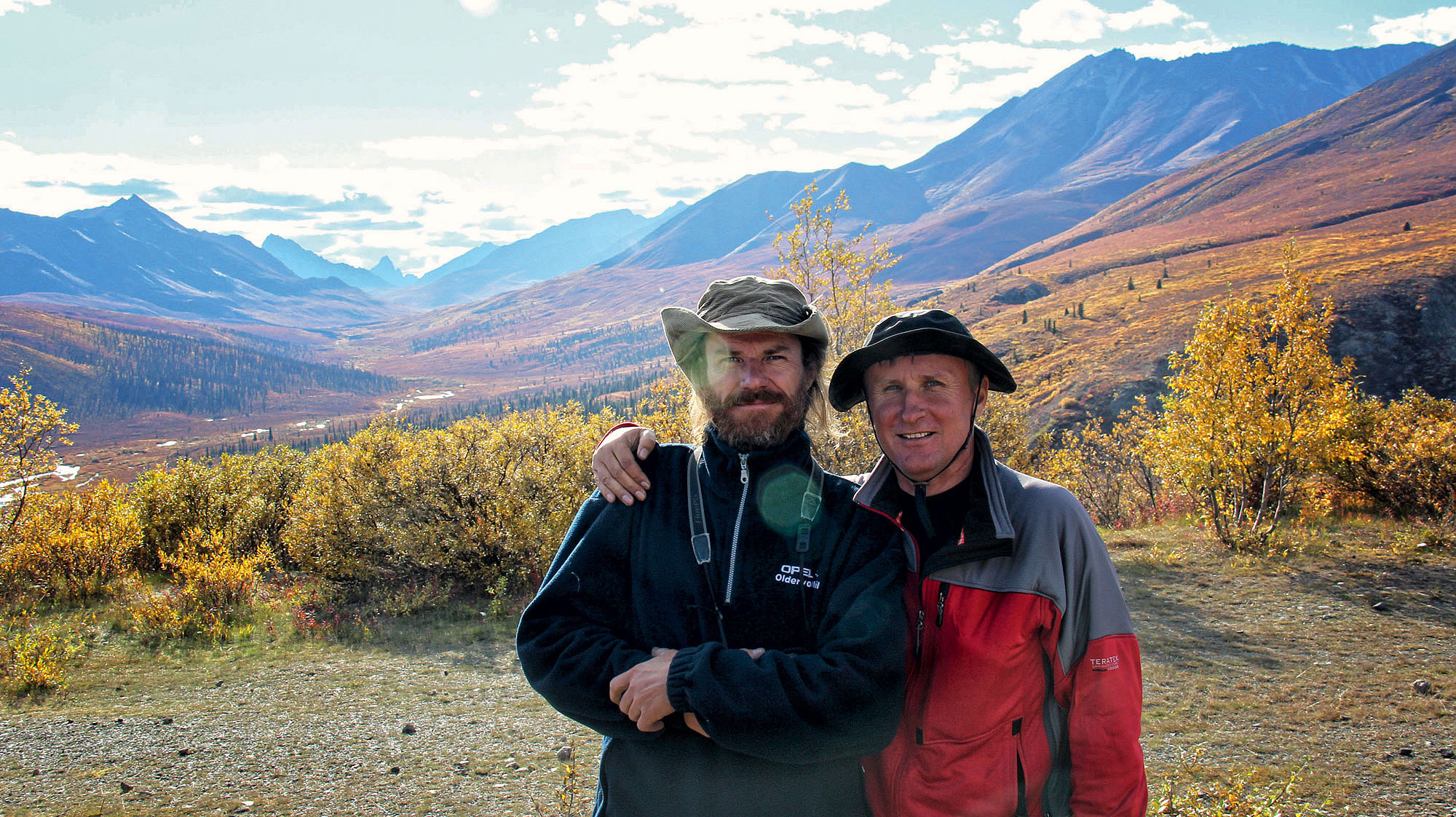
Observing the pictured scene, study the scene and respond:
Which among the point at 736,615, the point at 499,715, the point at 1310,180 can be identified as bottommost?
the point at 499,715

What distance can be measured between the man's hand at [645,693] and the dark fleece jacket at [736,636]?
5cm

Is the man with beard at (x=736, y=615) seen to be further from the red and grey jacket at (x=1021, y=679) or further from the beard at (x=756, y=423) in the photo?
the red and grey jacket at (x=1021, y=679)

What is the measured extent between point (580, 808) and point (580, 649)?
4.05m

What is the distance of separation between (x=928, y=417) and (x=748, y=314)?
0.87 m

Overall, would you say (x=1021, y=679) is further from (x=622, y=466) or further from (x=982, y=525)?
(x=622, y=466)

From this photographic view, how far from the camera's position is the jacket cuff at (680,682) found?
2.16 m

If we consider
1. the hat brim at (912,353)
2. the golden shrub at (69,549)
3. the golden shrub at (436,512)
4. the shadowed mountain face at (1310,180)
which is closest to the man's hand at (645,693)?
the hat brim at (912,353)

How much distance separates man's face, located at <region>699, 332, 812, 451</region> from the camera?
2656 millimetres

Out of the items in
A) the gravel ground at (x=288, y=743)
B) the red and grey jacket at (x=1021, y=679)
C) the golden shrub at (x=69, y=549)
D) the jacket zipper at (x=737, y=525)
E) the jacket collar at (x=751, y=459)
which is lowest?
the gravel ground at (x=288, y=743)

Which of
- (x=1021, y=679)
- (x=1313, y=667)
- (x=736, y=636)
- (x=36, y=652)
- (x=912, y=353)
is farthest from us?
(x=36, y=652)

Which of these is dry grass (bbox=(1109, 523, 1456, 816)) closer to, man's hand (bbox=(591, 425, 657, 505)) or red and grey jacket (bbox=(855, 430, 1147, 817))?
red and grey jacket (bbox=(855, 430, 1147, 817))

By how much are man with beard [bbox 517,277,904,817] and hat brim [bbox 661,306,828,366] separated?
0.01 meters

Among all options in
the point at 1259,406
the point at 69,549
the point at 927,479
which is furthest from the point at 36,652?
the point at 1259,406

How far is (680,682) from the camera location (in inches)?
85.5
